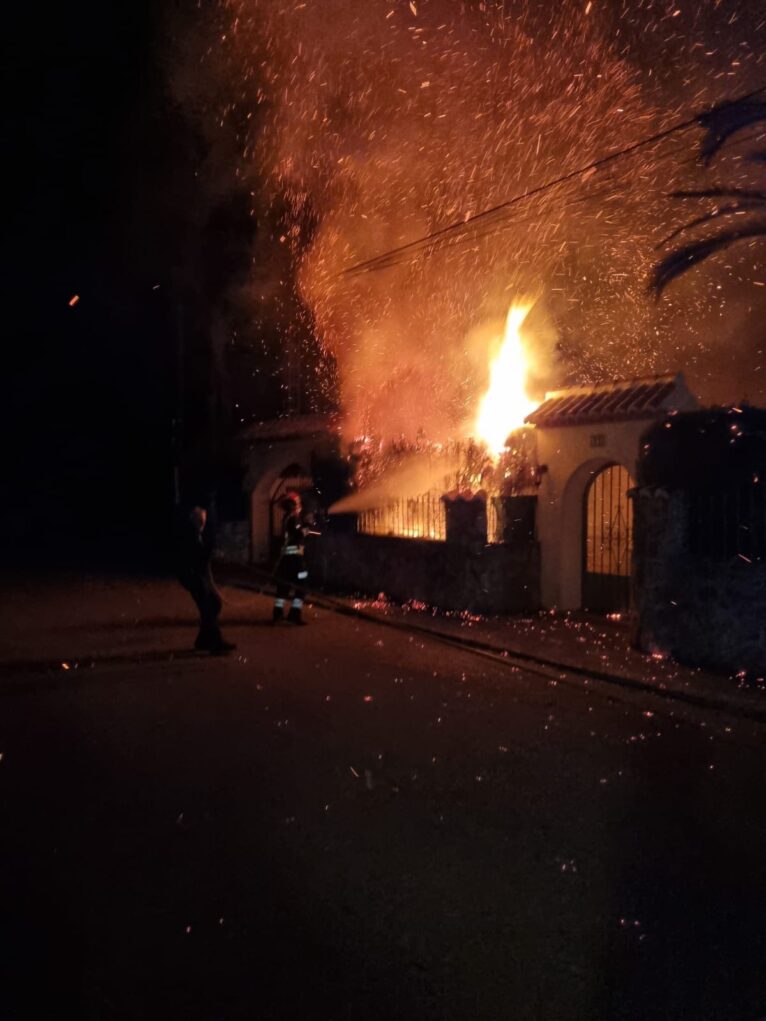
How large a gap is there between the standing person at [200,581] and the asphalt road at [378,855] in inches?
68.4

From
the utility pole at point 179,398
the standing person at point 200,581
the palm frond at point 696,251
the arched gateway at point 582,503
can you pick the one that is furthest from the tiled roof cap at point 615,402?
the utility pole at point 179,398

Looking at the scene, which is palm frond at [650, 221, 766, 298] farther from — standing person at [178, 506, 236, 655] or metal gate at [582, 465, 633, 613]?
standing person at [178, 506, 236, 655]

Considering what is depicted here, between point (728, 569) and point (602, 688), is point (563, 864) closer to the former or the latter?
point (602, 688)

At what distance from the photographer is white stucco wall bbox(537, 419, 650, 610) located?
12984mm

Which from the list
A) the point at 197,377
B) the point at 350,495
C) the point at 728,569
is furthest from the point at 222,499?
the point at 728,569

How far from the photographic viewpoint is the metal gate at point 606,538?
42.3 feet

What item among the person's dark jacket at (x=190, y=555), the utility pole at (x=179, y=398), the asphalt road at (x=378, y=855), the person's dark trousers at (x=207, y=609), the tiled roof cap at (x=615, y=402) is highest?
the utility pole at (x=179, y=398)

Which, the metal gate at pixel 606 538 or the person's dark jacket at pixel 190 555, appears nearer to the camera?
the person's dark jacket at pixel 190 555

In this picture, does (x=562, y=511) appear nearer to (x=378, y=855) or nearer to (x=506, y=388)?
(x=506, y=388)

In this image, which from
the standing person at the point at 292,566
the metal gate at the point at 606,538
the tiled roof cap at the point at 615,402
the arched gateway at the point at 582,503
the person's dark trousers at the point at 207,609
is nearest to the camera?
the person's dark trousers at the point at 207,609

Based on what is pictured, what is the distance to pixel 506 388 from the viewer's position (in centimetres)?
1492

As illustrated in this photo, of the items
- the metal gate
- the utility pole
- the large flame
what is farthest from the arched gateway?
the utility pole

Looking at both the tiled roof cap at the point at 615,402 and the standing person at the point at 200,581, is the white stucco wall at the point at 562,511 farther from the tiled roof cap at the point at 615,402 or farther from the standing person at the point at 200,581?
the standing person at the point at 200,581

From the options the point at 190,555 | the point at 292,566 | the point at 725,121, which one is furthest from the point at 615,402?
the point at 190,555
